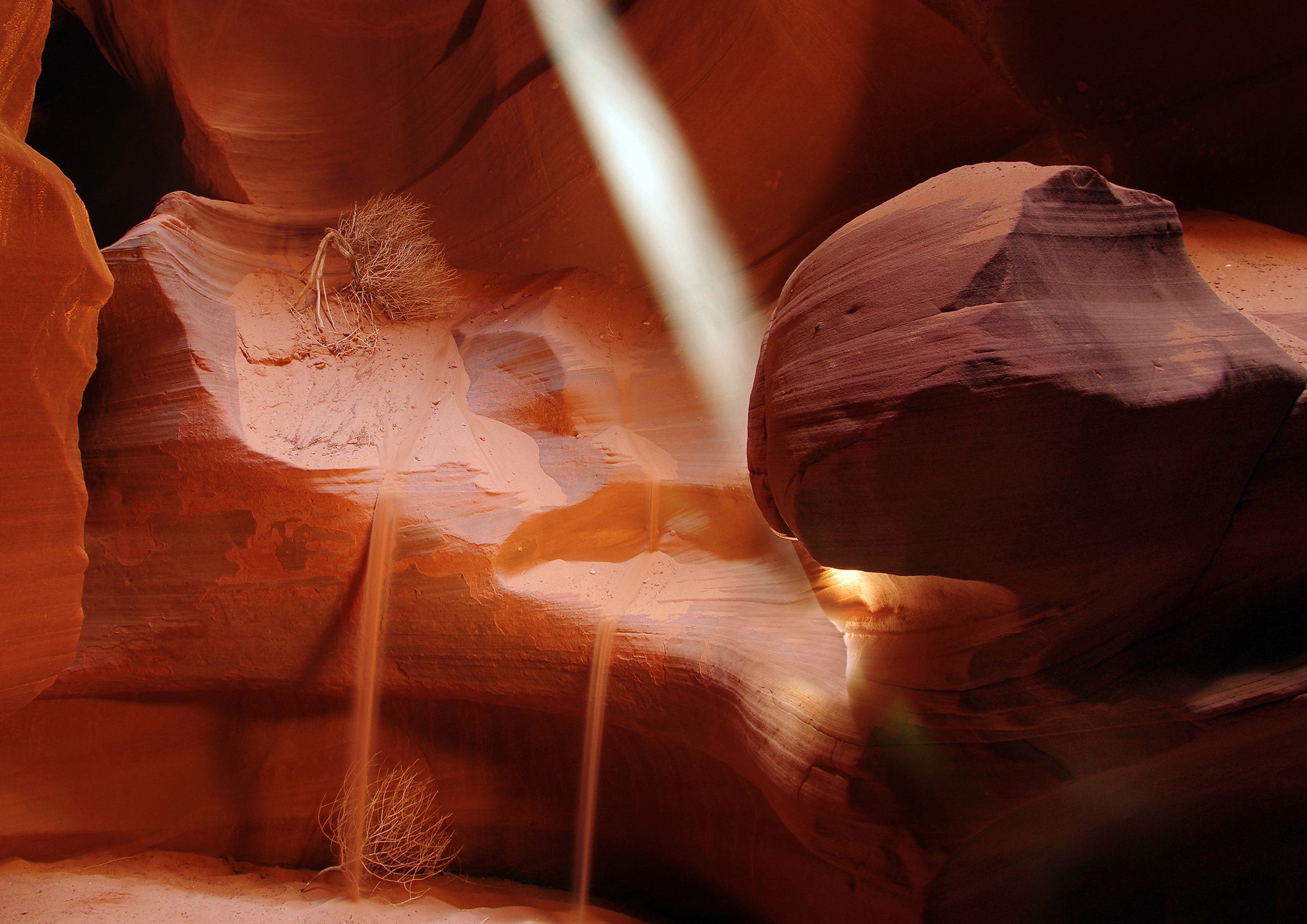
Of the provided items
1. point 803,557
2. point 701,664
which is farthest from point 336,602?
point 803,557

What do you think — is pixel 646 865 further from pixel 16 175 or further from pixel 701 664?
pixel 16 175

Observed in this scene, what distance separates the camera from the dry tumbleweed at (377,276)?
4.89 meters

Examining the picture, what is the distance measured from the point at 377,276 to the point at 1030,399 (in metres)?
4.58

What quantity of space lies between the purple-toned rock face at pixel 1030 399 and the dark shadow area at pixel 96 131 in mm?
7111

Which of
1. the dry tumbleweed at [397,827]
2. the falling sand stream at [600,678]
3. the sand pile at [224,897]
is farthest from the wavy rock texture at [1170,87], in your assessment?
the dry tumbleweed at [397,827]

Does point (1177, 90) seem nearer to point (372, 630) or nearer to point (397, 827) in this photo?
point (372, 630)

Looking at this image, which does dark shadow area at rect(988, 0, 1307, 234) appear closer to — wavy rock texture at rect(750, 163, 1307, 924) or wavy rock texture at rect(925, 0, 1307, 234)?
wavy rock texture at rect(925, 0, 1307, 234)

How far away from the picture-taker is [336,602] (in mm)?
3709

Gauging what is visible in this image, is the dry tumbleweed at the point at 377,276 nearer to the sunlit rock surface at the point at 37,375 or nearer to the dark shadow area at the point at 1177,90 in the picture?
the sunlit rock surface at the point at 37,375

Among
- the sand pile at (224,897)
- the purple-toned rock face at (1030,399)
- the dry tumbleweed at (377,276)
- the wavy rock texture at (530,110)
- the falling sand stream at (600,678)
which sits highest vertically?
the wavy rock texture at (530,110)

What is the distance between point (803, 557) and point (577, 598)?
1118mm

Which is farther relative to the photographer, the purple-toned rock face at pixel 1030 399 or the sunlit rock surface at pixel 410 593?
the sunlit rock surface at pixel 410 593

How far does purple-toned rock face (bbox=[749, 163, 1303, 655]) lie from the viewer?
60.2 inches

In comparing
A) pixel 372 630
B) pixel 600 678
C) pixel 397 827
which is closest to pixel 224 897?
pixel 397 827
